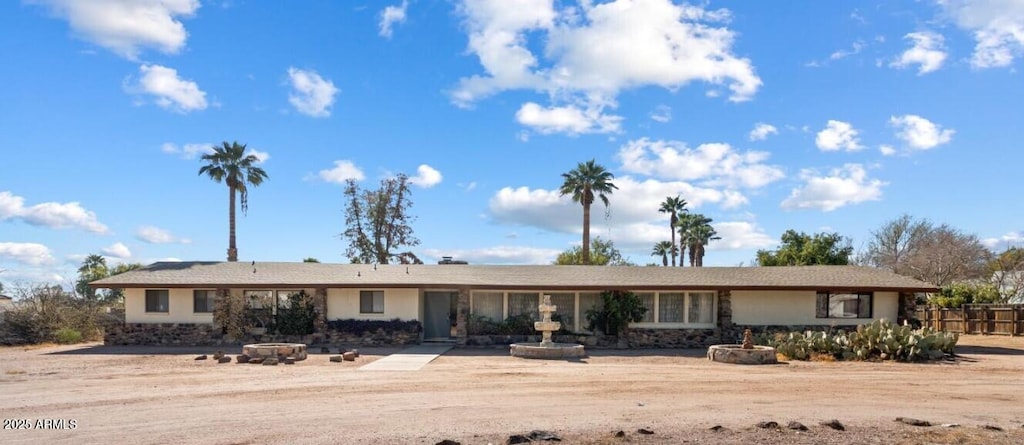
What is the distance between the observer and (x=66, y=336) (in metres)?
23.8

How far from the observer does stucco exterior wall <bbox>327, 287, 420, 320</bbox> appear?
23.3 meters

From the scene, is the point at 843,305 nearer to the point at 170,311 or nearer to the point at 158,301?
the point at 170,311

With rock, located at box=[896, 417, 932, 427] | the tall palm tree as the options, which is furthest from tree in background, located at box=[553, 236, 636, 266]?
rock, located at box=[896, 417, 932, 427]

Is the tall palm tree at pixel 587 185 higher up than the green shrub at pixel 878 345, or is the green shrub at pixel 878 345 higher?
the tall palm tree at pixel 587 185

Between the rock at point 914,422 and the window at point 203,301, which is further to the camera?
the window at point 203,301

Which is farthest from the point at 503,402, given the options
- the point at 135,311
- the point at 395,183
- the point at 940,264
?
the point at 940,264

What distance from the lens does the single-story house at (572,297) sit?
893 inches

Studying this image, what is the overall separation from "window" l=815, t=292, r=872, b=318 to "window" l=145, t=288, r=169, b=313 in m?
21.5

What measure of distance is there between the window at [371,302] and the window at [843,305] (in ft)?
46.9

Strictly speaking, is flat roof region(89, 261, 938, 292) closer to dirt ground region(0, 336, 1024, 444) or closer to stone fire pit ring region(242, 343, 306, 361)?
stone fire pit ring region(242, 343, 306, 361)

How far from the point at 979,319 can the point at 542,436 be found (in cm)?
2650

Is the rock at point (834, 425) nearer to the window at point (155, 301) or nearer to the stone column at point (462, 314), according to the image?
the stone column at point (462, 314)

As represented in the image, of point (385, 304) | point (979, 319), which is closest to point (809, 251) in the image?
point (979, 319)

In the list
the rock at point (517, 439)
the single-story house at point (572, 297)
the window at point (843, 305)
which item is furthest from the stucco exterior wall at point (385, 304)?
the rock at point (517, 439)
